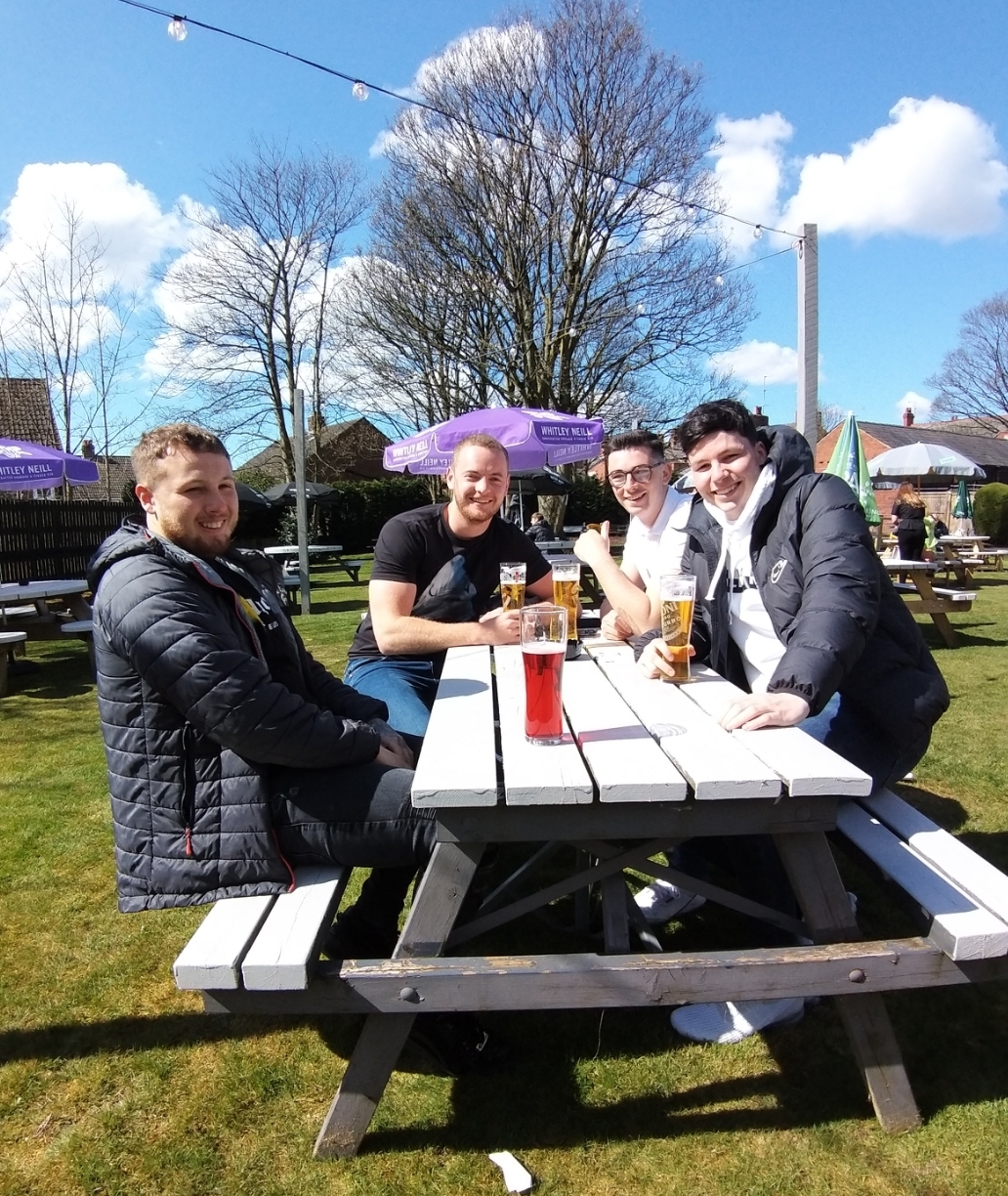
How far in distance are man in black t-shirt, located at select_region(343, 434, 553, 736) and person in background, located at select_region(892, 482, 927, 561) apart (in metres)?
10.3

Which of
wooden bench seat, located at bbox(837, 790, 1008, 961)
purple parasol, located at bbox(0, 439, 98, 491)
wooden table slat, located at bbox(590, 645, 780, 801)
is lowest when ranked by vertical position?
wooden bench seat, located at bbox(837, 790, 1008, 961)

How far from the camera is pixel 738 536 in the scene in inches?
90.4

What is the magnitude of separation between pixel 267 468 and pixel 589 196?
17874 millimetres

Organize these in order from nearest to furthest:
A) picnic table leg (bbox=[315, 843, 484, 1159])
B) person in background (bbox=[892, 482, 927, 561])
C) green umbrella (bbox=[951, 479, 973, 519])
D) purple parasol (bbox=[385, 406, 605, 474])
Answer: picnic table leg (bbox=[315, 843, 484, 1159]) → purple parasol (bbox=[385, 406, 605, 474]) → person in background (bbox=[892, 482, 927, 561]) → green umbrella (bbox=[951, 479, 973, 519])

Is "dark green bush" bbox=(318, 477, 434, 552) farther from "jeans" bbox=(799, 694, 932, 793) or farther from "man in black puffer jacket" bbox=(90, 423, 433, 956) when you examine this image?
"man in black puffer jacket" bbox=(90, 423, 433, 956)

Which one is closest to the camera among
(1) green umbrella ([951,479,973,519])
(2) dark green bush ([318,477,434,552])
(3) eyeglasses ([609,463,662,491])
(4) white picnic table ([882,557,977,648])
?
(3) eyeglasses ([609,463,662,491])

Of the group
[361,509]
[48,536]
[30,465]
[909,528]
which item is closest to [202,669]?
[30,465]

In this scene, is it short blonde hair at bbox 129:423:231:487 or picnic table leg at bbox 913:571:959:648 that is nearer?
short blonde hair at bbox 129:423:231:487

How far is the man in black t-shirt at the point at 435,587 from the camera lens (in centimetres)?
283

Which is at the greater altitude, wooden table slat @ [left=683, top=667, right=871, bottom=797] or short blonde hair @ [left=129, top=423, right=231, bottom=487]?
short blonde hair @ [left=129, top=423, right=231, bottom=487]

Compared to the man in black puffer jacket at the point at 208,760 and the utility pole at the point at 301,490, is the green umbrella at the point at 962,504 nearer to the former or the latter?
the utility pole at the point at 301,490

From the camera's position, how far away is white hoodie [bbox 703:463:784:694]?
2.21 m

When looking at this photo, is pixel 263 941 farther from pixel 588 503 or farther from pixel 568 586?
pixel 588 503

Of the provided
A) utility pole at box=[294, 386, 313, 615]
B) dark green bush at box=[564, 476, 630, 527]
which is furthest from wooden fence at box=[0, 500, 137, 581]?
dark green bush at box=[564, 476, 630, 527]
